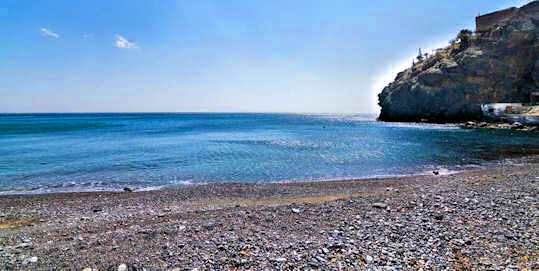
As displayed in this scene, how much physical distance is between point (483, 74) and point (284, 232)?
310 feet

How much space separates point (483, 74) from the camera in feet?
268

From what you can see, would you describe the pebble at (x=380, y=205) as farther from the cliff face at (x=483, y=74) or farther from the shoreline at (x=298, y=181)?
the cliff face at (x=483, y=74)

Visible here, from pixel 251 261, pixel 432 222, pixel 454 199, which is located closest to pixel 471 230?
pixel 432 222

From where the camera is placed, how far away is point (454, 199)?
11.5 metres

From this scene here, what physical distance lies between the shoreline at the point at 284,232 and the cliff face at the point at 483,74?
80052 millimetres

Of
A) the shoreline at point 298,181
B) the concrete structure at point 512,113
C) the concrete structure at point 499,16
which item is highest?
the concrete structure at point 499,16

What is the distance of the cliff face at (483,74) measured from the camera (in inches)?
3095

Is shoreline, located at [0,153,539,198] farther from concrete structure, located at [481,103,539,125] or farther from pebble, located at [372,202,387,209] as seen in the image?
concrete structure, located at [481,103,539,125]

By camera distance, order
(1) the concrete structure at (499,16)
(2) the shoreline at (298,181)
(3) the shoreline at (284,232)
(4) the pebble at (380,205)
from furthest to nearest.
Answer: (1) the concrete structure at (499,16), (2) the shoreline at (298,181), (4) the pebble at (380,205), (3) the shoreline at (284,232)

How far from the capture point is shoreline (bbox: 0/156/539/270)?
6.70 metres

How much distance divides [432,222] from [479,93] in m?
88.7

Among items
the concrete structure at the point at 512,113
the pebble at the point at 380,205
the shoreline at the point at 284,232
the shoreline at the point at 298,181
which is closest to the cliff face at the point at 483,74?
the concrete structure at the point at 512,113

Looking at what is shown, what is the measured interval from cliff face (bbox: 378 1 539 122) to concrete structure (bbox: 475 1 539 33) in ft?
0.78

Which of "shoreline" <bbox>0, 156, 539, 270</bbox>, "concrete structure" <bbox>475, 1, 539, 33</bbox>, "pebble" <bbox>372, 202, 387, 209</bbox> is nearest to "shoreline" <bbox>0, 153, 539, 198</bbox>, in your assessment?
"shoreline" <bbox>0, 156, 539, 270</bbox>
